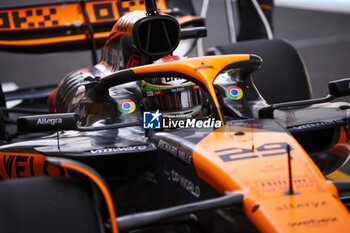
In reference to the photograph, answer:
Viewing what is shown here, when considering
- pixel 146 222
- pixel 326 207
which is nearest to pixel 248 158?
pixel 326 207

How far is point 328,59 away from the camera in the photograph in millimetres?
7398

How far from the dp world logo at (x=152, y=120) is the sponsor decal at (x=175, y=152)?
0.16 meters

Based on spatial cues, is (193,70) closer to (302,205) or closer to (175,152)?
(175,152)

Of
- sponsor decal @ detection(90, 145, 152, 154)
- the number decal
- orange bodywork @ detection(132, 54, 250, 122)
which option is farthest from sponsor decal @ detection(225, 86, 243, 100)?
A: the number decal

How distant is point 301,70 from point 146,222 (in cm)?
219

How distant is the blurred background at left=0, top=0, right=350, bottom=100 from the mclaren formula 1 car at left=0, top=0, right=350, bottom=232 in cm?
321

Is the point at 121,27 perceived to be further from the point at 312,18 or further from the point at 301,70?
the point at 312,18

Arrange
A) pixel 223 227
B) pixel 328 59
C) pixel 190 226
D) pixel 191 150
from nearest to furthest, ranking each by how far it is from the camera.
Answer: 1. pixel 223 227
2. pixel 191 150
3. pixel 190 226
4. pixel 328 59

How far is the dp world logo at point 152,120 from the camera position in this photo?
2102 millimetres

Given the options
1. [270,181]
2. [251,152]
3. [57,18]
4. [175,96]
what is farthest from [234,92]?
[57,18]

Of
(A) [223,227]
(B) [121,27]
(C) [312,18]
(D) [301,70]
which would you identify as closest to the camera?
(A) [223,227]

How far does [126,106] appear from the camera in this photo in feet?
8.26

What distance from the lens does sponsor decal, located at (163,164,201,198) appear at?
1742 mm

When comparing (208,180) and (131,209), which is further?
(131,209)
